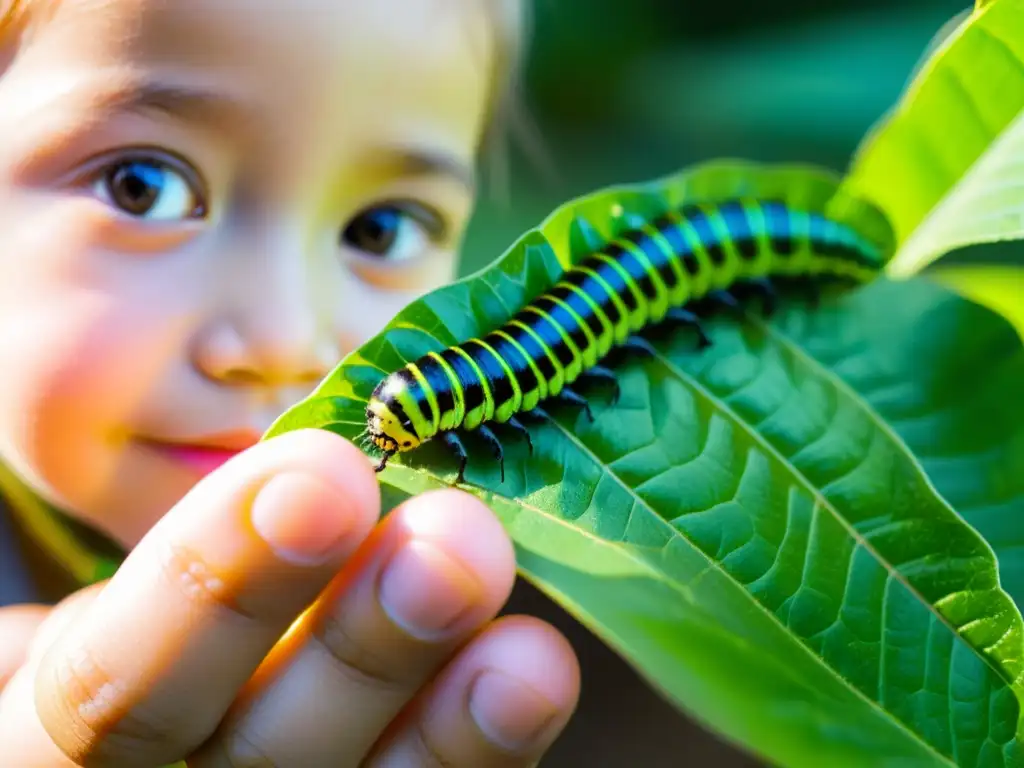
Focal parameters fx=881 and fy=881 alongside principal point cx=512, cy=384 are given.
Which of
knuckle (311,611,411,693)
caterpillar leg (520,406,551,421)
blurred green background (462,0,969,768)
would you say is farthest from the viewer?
blurred green background (462,0,969,768)

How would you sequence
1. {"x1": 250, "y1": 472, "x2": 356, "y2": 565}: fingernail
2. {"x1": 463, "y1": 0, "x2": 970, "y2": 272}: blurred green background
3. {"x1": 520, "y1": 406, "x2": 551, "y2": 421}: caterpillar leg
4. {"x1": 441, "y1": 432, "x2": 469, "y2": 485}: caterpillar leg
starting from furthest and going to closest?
1. {"x1": 463, "y1": 0, "x2": 970, "y2": 272}: blurred green background
2. {"x1": 520, "y1": 406, "x2": 551, "y2": 421}: caterpillar leg
3. {"x1": 441, "y1": 432, "x2": 469, "y2": 485}: caterpillar leg
4. {"x1": 250, "y1": 472, "x2": 356, "y2": 565}: fingernail

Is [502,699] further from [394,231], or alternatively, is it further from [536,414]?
[394,231]

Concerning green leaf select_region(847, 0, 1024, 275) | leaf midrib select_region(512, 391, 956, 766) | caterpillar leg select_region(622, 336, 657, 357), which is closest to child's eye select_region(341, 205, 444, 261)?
caterpillar leg select_region(622, 336, 657, 357)

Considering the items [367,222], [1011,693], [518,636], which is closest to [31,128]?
[367,222]

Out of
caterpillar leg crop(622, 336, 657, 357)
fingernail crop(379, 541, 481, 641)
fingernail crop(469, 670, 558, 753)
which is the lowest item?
fingernail crop(469, 670, 558, 753)

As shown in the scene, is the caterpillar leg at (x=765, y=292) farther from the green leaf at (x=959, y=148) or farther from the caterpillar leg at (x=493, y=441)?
the caterpillar leg at (x=493, y=441)

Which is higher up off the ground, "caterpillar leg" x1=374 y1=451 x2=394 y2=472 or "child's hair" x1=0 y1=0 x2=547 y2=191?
"child's hair" x1=0 y1=0 x2=547 y2=191

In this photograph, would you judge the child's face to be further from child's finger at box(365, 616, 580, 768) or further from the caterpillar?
child's finger at box(365, 616, 580, 768)
